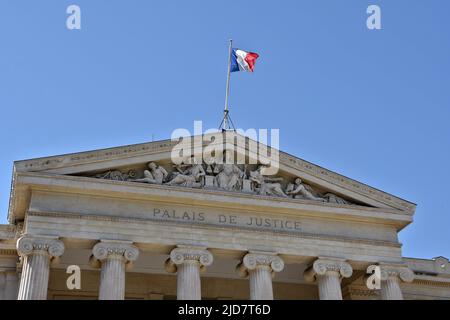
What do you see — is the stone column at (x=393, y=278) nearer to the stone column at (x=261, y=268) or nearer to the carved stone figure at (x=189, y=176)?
the stone column at (x=261, y=268)

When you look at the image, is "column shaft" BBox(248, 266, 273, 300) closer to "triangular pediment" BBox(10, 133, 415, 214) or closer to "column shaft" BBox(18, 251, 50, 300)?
"triangular pediment" BBox(10, 133, 415, 214)

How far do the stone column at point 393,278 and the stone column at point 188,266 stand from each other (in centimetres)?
824

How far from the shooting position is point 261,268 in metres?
32.5

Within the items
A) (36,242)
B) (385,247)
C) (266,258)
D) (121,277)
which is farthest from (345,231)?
(36,242)

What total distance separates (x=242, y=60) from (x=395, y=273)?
13.7 meters

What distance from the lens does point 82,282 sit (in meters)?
35.1

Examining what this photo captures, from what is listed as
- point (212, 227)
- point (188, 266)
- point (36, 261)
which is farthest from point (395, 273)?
point (36, 261)

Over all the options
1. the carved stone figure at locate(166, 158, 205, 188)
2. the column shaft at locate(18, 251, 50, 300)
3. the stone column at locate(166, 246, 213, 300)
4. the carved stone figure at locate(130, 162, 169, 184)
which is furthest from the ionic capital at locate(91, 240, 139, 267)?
the carved stone figure at locate(166, 158, 205, 188)

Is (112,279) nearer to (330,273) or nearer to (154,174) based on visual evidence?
(154,174)

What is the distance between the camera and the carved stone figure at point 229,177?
111 ft

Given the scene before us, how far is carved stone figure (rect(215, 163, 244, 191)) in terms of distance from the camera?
3391cm

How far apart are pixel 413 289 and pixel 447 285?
225cm

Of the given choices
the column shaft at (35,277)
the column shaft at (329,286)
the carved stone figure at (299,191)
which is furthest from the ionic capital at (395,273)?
the column shaft at (35,277)
